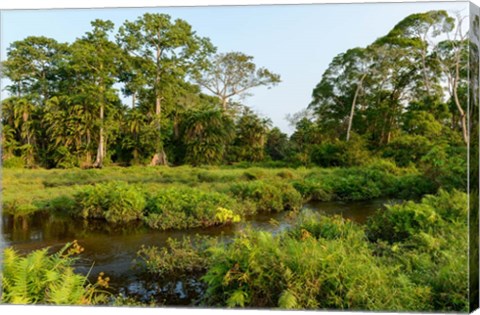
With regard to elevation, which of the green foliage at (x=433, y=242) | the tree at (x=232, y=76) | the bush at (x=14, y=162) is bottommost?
the green foliage at (x=433, y=242)

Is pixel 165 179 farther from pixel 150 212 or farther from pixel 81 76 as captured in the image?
pixel 81 76

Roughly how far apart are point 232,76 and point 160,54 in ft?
3.08

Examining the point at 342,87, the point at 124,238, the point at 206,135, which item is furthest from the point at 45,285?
the point at 342,87

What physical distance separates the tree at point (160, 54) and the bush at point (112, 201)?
491 millimetres

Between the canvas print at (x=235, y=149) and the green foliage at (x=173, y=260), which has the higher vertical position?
the canvas print at (x=235, y=149)

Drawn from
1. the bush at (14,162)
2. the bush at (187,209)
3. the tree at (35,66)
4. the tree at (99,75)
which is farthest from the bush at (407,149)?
the bush at (14,162)

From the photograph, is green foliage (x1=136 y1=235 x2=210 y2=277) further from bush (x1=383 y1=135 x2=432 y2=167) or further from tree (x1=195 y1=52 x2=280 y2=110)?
bush (x1=383 y1=135 x2=432 y2=167)

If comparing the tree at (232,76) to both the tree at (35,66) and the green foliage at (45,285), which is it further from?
the green foliage at (45,285)

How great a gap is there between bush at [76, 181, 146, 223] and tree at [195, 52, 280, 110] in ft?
4.99

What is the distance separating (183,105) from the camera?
6.04 metres

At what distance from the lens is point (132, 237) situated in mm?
6473

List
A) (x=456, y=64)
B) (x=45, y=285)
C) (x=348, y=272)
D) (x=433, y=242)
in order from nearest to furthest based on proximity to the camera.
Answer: (x=348, y=272)
(x=45, y=285)
(x=456, y=64)
(x=433, y=242)

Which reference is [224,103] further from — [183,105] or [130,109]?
[130,109]

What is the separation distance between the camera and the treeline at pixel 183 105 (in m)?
5.61
